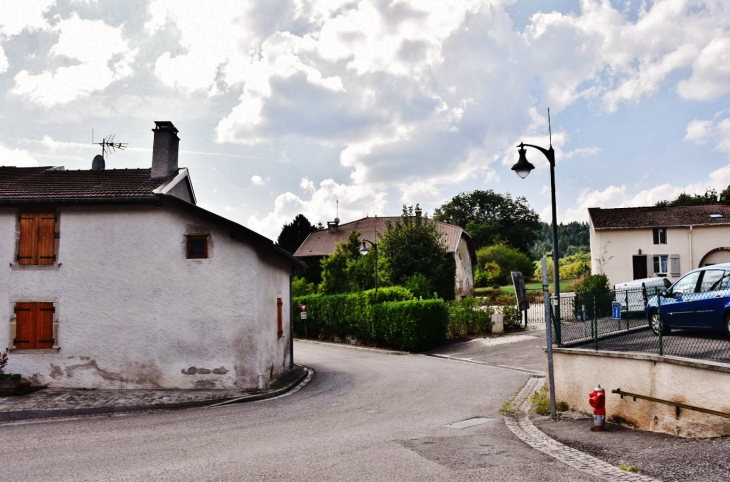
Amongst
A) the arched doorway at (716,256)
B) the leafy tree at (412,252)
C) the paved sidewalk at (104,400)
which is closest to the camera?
the paved sidewalk at (104,400)

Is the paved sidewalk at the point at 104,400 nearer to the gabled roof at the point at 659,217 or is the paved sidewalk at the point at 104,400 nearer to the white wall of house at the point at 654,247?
the white wall of house at the point at 654,247

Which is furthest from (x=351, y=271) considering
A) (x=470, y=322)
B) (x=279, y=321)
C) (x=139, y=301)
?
(x=139, y=301)

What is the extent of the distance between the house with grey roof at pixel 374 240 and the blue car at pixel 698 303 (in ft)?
114

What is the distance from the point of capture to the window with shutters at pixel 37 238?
1514 cm

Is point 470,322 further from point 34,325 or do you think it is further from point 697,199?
point 697,199

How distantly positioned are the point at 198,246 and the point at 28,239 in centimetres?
427

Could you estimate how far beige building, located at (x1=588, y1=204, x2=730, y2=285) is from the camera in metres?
42.0

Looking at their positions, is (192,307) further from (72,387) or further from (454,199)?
(454,199)

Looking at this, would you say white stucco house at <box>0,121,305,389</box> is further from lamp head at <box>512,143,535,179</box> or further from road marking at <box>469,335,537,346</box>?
road marking at <box>469,335,537,346</box>

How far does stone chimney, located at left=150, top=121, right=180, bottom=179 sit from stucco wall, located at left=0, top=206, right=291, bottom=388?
111 inches

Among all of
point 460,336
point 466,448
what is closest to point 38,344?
point 466,448

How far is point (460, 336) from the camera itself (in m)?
29.7

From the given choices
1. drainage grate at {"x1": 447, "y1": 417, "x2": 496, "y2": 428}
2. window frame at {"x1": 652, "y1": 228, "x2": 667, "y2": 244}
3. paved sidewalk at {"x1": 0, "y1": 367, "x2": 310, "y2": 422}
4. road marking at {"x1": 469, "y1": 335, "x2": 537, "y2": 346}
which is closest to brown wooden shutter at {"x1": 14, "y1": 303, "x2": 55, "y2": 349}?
paved sidewalk at {"x1": 0, "y1": 367, "x2": 310, "y2": 422}

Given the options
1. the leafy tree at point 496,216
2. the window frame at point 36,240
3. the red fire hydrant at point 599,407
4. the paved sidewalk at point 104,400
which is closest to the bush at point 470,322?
the paved sidewalk at point 104,400
